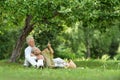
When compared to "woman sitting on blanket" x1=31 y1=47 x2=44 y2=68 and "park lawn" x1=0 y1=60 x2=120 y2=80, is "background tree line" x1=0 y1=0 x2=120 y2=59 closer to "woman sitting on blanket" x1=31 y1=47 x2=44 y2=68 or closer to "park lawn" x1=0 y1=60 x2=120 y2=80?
"woman sitting on blanket" x1=31 y1=47 x2=44 y2=68

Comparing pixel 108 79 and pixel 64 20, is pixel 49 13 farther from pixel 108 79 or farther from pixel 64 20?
pixel 108 79

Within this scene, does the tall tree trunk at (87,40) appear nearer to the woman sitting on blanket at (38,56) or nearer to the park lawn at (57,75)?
the woman sitting on blanket at (38,56)

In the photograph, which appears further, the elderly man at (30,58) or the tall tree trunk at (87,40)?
the tall tree trunk at (87,40)

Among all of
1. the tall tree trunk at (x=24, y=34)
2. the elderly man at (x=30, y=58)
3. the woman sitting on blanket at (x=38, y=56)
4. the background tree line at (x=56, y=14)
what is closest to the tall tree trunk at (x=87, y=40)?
the background tree line at (x=56, y=14)

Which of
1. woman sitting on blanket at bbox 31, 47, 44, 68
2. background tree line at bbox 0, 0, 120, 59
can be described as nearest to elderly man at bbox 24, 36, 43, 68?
woman sitting on blanket at bbox 31, 47, 44, 68

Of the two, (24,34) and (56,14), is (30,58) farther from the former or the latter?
(24,34)

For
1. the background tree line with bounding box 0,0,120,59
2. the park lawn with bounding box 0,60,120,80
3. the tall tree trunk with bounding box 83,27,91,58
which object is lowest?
the tall tree trunk with bounding box 83,27,91,58

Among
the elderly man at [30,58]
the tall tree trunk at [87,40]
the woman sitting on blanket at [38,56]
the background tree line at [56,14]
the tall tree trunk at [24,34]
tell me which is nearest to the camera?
the woman sitting on blanket at [38,56]

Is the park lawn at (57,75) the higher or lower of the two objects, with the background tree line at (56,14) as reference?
lower

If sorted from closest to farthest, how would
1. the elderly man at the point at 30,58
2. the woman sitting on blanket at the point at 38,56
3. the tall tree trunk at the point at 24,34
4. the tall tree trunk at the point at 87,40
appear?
the woman sitting on blanket at the point at 38,56, the elderly man at the point at 30,58, the tall tree trunk at the point at 24,34, the tall tree trunk at the point at 87,40

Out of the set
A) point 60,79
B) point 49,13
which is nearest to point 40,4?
point 49,13

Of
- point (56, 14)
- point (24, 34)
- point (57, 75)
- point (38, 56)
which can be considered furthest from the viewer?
point (24, 34)

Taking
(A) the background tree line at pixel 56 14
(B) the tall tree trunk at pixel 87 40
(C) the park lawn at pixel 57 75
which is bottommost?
(B) the tall tree trunk at pixel 87 40

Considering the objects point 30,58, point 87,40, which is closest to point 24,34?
point 30,58
